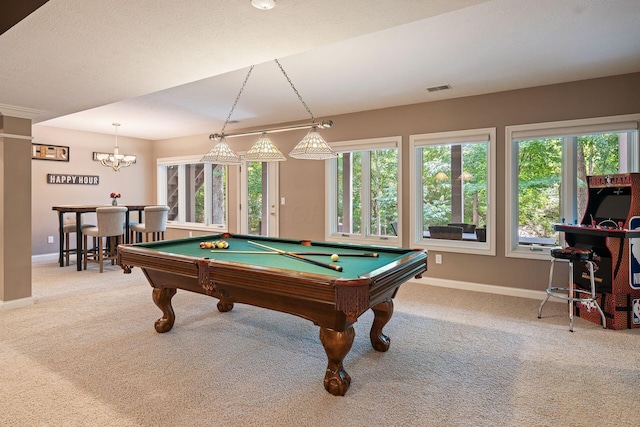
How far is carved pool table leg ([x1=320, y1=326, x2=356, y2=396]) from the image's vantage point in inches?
82.0

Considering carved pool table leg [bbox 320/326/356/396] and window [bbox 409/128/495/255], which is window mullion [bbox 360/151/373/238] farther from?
carved pool table leg [bbox 320/326/356/396]

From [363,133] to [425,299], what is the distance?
8.21 feet

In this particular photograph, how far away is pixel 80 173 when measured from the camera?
6.82m

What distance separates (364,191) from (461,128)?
1.57m

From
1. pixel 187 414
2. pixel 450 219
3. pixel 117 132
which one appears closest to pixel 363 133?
pixel 450 219

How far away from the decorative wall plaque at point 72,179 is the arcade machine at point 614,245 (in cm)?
767

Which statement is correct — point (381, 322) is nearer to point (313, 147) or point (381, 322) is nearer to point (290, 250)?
point (290, 250)

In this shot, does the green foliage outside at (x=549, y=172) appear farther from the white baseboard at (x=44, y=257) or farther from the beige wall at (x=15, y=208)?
the white baseboard at (x=44, y=257)

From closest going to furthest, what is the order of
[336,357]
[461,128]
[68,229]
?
[336,357] < [461,128] < [68,229]

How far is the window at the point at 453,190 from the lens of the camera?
4426 millimetres

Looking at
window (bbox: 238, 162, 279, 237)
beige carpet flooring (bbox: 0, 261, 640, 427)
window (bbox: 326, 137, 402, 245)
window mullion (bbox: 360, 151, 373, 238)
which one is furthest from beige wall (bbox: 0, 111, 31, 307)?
window mullion (bbox: 360, 151, 373, 238)

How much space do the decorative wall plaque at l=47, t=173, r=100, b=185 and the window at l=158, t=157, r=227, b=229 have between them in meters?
1.27

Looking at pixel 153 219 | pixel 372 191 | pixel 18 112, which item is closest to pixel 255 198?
pixel 153 219

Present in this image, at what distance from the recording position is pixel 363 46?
9.90 feet
